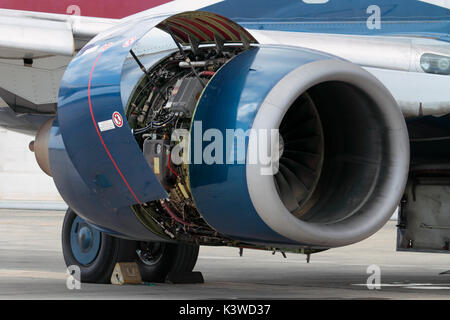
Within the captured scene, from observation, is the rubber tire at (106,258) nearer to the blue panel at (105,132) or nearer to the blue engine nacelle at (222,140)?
the blue engine nacelle at (222,140)

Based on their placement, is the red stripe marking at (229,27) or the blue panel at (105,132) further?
the red stripe marking at (229,27)

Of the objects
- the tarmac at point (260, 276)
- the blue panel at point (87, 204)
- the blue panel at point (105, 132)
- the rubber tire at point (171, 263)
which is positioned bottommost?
the tarmac at point (260, 276)

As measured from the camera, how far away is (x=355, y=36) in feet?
27.8

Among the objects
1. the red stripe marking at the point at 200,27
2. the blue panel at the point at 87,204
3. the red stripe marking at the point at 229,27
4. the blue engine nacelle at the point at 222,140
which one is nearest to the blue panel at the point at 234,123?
the blue engine nacelle at the point at 222,140

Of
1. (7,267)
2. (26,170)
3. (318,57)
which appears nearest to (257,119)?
(318,57)

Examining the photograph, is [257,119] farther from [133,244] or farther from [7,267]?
[7,267]

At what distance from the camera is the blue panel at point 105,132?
7.19 m

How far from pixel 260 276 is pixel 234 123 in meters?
4.71

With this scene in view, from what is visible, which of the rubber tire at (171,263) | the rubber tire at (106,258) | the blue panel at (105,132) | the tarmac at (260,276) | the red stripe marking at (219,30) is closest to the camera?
the blue panel at (105,132)

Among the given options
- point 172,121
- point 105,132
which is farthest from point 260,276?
point 105,132

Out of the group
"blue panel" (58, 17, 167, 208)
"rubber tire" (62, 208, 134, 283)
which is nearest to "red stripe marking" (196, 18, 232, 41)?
"blue panel" (58, 17, 167, 208)

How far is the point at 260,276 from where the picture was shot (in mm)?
11219

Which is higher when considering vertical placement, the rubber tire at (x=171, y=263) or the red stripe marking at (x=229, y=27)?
the red stripe marking at (x=229, y=27)

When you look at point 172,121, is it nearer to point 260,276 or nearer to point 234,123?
point 234,123
